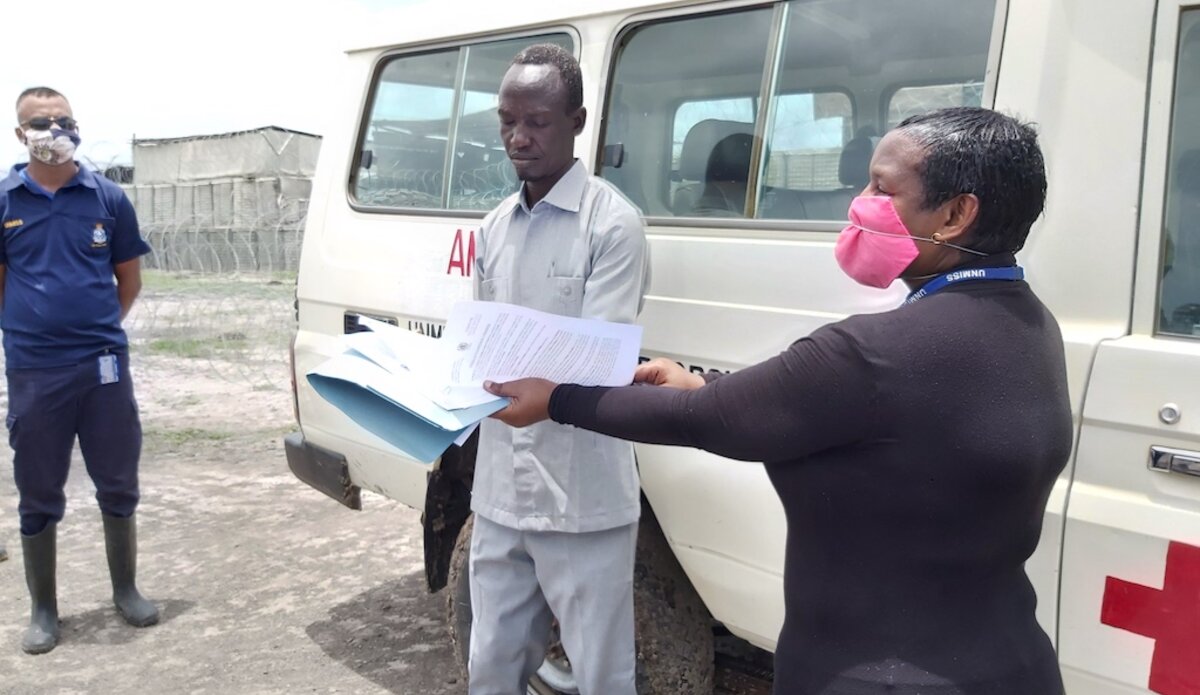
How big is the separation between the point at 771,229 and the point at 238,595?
9.86 ft

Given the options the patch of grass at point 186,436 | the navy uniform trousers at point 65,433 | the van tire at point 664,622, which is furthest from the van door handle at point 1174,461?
the patch of grass at point 186,436

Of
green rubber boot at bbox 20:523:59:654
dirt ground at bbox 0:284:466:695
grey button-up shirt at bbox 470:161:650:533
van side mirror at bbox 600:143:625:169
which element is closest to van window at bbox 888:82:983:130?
grey button-up shirt at bbox 470:161:650:533

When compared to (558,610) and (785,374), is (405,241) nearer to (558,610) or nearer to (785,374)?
(558,610)

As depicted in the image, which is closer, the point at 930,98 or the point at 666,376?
the point at 666,376

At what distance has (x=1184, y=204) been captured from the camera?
1.77 meters

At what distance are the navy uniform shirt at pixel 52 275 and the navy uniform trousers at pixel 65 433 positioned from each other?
0.27 ft

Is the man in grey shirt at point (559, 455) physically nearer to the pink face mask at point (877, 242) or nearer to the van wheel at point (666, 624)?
the van wheel at point (666, 624)

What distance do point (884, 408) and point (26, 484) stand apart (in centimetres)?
359

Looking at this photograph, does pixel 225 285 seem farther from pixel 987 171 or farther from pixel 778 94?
pixel 987 171

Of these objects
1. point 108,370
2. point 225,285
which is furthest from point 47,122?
point 225,285

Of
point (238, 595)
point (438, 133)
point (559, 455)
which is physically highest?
point (438, 133)

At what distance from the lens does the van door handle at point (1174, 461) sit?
5.42ft

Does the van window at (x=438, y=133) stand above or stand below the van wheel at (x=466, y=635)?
above

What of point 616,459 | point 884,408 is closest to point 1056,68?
point 884,408
